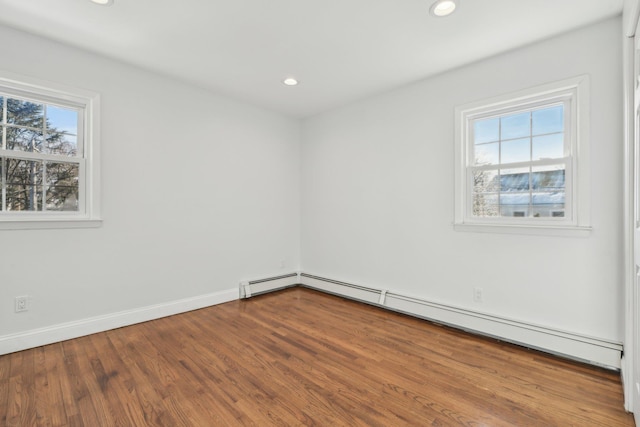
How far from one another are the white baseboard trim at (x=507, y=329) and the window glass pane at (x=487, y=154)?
57.1 inches

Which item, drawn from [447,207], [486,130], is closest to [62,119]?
[447,207]

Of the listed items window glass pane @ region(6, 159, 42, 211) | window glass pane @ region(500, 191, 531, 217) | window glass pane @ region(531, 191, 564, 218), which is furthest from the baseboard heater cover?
window glass pane @ region(531, 191, 564, 218)

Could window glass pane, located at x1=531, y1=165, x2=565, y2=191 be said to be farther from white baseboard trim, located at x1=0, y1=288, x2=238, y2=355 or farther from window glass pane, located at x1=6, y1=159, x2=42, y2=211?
window glass pane, located at x1=6, y1=159, x2=42, y2=211

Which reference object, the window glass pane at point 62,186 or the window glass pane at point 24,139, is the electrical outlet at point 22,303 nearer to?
the window glass pane at point 62,186

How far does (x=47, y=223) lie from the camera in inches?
102

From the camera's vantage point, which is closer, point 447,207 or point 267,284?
point 447,207

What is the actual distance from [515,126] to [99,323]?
4305 mm

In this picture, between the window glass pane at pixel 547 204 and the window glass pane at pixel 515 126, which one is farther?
the window glass pane at pixel 515 126

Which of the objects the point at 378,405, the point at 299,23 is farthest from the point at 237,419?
the point at 299,23

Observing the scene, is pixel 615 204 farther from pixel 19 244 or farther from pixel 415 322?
pixel 19 244

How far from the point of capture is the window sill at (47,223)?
2.44 metres

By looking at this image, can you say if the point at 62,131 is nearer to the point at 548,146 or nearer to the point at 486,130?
the point at 486,130

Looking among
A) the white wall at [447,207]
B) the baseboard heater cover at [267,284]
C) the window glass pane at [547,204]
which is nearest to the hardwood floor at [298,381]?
the white wall at [447,207]

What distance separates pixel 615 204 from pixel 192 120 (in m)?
4.03
